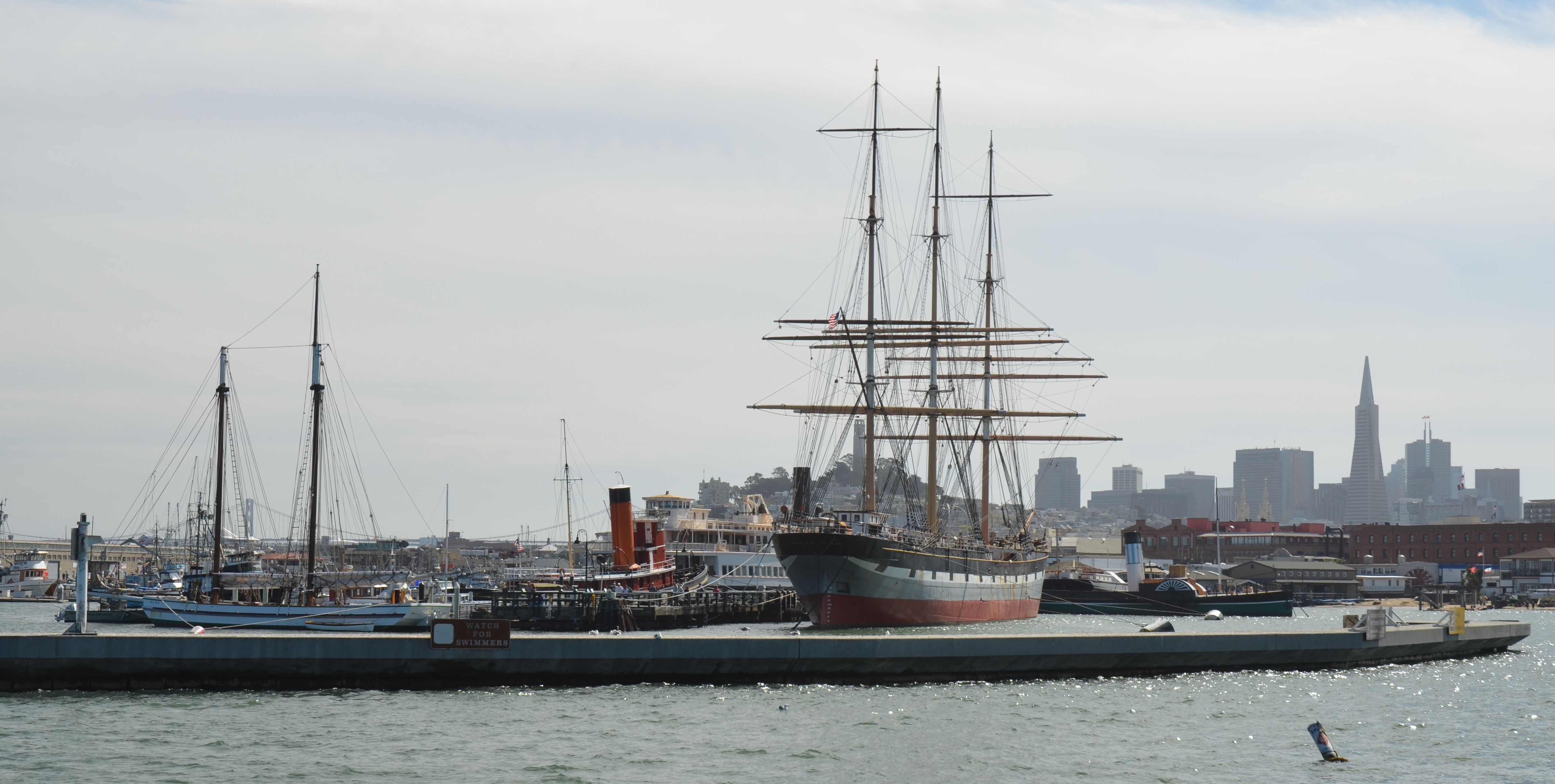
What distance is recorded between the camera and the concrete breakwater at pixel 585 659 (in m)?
37.0

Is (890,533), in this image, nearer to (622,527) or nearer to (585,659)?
(622,527)

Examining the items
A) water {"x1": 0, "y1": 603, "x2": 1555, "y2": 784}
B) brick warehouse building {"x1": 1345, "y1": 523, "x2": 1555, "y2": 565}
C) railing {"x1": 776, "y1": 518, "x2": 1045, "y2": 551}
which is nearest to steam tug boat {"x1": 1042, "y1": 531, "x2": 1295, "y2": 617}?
railing {"x1": 776, "y1": 518, "x2": 1045, "y2": 551}

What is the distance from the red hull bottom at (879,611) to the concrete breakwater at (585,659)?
21.7 metres

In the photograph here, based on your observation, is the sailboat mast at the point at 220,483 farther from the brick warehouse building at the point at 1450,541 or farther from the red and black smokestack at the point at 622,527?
the brick warehouse building at the point at 1450,541

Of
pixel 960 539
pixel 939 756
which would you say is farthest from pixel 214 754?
pixel 960 539

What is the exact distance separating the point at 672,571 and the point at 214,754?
5844 cm

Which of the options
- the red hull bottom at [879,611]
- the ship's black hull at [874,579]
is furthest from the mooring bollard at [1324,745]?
the red hull bottom at [879,611]

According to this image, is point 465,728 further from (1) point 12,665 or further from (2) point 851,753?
(1) point 12,665

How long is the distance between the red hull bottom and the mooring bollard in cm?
3652

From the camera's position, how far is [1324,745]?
29906 mm

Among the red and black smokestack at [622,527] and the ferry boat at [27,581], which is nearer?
the red and black smokestack at [622,527]

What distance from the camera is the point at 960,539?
79.7 metres

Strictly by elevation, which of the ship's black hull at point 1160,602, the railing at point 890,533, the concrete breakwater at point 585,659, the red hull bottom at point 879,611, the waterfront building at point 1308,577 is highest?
the railing at point 890,533

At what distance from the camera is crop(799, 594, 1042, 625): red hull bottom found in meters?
66.0
